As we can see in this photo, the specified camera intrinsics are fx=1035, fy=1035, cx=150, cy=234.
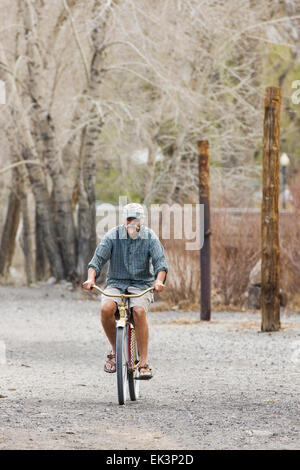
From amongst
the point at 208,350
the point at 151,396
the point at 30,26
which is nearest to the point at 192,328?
the point at 208,350

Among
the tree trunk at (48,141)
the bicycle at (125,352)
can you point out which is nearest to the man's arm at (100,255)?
the bicycle at (125,352)

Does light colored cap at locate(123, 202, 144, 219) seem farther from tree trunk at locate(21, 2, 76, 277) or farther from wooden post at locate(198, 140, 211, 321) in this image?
tree trunk at locate(21, 2, 76, 277)

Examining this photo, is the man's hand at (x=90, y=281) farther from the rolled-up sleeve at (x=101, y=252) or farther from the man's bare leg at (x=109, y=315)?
the man's bare leg at (x=109, y=315)

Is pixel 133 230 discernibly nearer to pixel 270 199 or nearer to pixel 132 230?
pixel 132 230

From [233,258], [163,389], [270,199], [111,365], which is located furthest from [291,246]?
[111,365]

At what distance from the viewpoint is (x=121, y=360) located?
26.9 ft

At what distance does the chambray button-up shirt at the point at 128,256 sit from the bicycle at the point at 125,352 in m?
0.18

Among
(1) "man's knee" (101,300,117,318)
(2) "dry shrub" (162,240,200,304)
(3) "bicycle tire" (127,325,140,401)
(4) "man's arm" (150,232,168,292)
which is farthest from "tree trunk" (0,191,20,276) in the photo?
(1) "man's knee" (101,300,117,318)

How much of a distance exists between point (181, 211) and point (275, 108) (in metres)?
5.42

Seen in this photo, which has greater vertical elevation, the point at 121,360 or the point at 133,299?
the point at 133,299

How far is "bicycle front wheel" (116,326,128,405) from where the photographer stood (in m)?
8.21

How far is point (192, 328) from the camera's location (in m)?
16.2

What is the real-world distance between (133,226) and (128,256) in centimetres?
26

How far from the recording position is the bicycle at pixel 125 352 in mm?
8234
